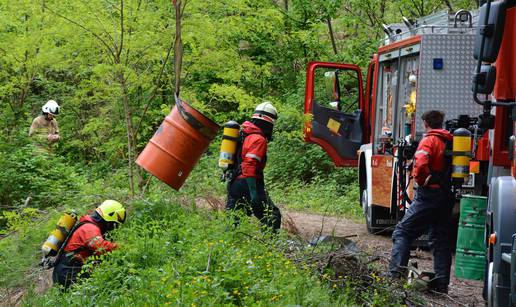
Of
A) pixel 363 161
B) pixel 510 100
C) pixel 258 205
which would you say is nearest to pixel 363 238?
pixel 363 161

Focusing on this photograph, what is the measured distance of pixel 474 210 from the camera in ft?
21.3

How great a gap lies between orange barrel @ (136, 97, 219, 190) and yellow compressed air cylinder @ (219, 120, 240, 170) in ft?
0.80

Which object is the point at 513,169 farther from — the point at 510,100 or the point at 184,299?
the point at 184,299

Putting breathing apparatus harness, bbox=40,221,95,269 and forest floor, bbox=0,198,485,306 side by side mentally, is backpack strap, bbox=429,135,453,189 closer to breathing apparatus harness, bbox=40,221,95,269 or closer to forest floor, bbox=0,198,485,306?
forest floor, bbox=0,198,485,306

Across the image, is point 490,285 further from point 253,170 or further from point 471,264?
point 253,170

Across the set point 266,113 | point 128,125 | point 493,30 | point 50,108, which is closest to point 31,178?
point 50,108

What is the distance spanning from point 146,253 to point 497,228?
121 inches

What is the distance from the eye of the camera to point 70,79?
19.0 meters

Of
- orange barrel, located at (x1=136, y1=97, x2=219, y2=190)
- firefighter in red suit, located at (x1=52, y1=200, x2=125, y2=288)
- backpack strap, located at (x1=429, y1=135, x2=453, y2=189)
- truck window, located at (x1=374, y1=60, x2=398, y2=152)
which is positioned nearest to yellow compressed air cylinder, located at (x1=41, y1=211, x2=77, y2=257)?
firefighter in red suit, located at (x1=52, y1=200, x2=125, y2=288)

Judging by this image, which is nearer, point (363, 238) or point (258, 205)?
point (258, 205)

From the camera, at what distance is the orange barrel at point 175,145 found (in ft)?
28.1

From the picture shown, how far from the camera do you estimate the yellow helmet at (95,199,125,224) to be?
786 cm

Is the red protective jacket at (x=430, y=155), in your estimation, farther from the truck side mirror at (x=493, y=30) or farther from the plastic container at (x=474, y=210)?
the truck side mirror at (x=493, y=30)

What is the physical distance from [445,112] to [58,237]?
15.0 feet
